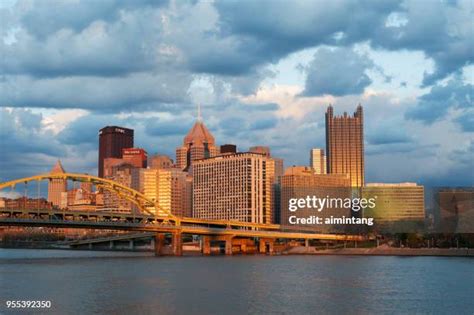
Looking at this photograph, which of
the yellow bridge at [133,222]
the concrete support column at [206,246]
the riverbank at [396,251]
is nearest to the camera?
the yellow bridge at [133,222]

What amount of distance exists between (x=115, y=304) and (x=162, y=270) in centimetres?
3691

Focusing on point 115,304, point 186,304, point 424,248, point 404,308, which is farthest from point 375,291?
point 424,248

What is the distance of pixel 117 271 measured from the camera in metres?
84.1

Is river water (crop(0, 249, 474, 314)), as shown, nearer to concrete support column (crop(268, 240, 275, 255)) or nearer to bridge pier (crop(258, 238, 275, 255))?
concrete support column (crop(268, 240, 275, 255))

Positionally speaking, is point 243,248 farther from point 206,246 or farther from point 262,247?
point 206,246

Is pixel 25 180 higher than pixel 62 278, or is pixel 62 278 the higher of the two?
pixel 25 180

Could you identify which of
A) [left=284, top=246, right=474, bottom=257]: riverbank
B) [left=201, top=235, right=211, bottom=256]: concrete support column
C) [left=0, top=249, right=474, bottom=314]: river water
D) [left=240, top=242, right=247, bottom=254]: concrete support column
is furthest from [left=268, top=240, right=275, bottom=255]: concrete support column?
[left=0, top=249, right=474, bottom=314]: river water

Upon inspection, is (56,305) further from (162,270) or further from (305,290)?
(162,270)

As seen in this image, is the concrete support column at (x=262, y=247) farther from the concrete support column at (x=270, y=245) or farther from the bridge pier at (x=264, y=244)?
the concrete support column at (x=270, y=245)

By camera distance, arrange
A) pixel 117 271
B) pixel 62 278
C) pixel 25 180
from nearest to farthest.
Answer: pixel 62 278 < pixel 117 271 < pixel 25 180

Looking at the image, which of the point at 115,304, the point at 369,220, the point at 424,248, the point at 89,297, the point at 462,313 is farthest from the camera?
the point at 369,220

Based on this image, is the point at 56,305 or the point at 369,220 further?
the point at 369,220

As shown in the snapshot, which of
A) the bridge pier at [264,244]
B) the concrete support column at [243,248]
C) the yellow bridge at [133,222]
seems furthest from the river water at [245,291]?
the concrete support column at [243,248]

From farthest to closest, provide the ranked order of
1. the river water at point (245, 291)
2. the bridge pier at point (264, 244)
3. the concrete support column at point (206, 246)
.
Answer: the bridge pier at point (264, 244) → the concrete support column at point (206, 246) → the river water at point (245, 291)
